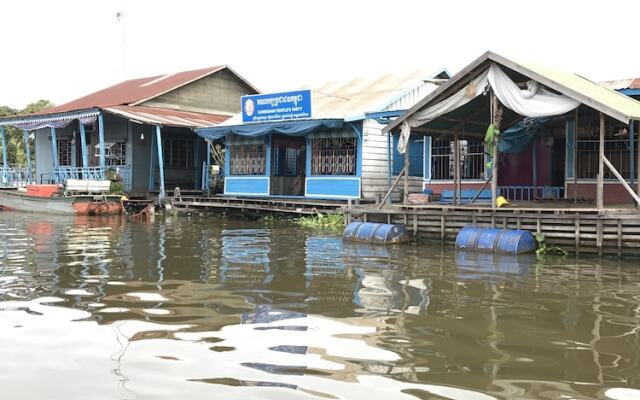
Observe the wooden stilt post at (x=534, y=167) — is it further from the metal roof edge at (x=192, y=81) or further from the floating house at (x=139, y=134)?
the metal roof edge at (x=192, y=81)

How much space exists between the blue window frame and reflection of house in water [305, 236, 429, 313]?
8701mm

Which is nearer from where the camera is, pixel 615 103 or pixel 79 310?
pixel 79 310

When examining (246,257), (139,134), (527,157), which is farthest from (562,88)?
(139,134)

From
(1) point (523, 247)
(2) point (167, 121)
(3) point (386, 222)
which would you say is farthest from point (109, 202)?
(1) point (523, 247)

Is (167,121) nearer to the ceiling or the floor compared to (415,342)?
nearer to the ceiling

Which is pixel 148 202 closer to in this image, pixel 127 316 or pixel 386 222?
pixel 386 222

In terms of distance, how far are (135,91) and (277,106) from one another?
40.8 ft

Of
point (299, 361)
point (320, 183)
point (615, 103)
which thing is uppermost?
point (615, 103)

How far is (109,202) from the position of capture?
77.2ft

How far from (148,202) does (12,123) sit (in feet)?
29.0

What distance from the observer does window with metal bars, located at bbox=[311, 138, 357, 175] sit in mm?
20875

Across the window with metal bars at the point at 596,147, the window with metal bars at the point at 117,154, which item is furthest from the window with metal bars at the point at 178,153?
the window with metal bars at the point at 596,147

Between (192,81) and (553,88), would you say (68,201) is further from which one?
(553,88)

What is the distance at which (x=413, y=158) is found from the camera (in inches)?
864
